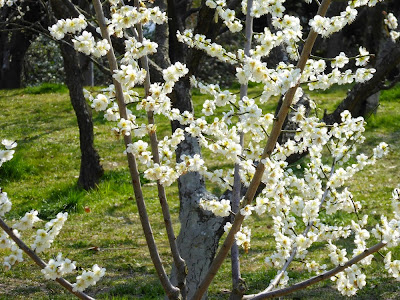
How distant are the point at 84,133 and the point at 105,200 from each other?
1.10m

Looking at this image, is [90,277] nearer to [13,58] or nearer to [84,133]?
[84,133]

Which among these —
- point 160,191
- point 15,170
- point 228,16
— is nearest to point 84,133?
point 15,170

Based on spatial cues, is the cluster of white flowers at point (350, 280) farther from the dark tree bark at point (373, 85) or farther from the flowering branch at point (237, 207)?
the dark tree bark at point (373, 85)

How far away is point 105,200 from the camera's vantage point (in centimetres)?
898

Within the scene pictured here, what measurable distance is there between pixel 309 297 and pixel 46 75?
14892 mm

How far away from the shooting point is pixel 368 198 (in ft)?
29.0

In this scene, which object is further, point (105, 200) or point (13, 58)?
point (13, 58)

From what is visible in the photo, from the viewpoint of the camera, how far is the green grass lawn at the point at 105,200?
6070mm

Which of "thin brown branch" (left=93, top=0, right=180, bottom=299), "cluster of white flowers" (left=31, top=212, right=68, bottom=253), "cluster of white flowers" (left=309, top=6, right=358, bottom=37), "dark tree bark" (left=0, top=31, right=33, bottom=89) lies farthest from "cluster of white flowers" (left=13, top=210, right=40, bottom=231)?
"dark tree bark" (left=0, top=31, right=33, bottom=89)

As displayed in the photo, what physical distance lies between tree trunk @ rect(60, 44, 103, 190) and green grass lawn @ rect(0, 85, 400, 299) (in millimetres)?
183

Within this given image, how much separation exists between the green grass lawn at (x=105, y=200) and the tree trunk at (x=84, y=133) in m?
0.18

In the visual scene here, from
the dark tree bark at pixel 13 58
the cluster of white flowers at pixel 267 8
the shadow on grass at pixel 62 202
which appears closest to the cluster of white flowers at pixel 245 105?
the cluster of white flowers at pixel 267 8

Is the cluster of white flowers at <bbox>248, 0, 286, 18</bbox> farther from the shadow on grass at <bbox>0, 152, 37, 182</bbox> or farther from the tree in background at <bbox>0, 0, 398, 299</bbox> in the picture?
the shadow on grass at <bbox>0, 152, 37, 182</bbox>

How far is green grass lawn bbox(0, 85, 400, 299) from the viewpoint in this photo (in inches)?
239
